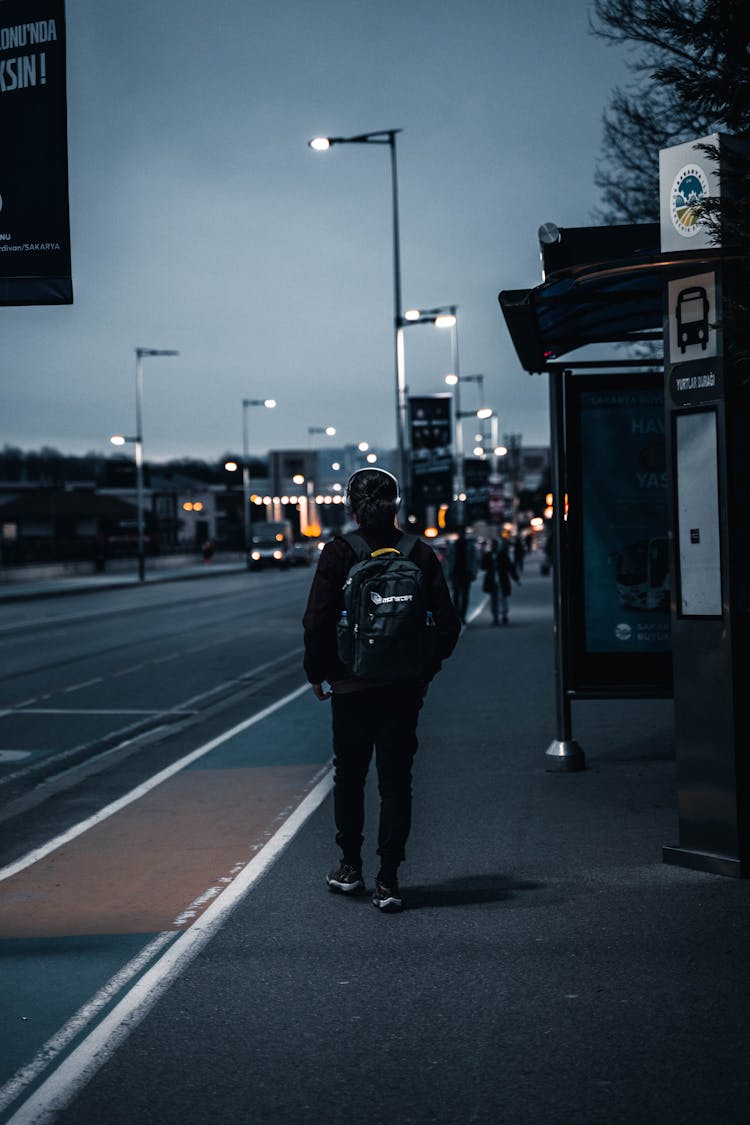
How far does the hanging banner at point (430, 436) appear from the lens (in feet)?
143

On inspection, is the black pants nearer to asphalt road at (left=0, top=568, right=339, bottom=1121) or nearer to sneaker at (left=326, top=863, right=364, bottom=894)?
sneaker at (left=326, top=863, right=364, bottom=894)

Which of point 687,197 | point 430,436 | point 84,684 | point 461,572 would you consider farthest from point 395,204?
point 687,197

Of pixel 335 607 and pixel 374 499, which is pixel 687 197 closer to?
pixel 374 499

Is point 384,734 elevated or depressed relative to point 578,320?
depressed

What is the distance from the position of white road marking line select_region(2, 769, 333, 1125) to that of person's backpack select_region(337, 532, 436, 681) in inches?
50.7

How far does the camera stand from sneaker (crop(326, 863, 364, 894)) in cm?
650

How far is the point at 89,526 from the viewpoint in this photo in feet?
417

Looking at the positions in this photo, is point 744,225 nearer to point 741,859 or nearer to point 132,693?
point 741,859

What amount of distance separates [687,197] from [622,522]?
3.52 meters

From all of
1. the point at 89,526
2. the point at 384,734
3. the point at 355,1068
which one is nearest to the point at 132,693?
the point at 384,734

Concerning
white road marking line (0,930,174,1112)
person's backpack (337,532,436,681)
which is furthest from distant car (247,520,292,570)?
white road marking line (0,930,174,1112)

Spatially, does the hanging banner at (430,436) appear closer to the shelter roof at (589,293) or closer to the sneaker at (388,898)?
the shelter roof at (589,293)

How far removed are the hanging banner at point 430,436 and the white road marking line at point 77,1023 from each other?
3813cm

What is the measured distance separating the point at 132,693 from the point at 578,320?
9.33 meters
